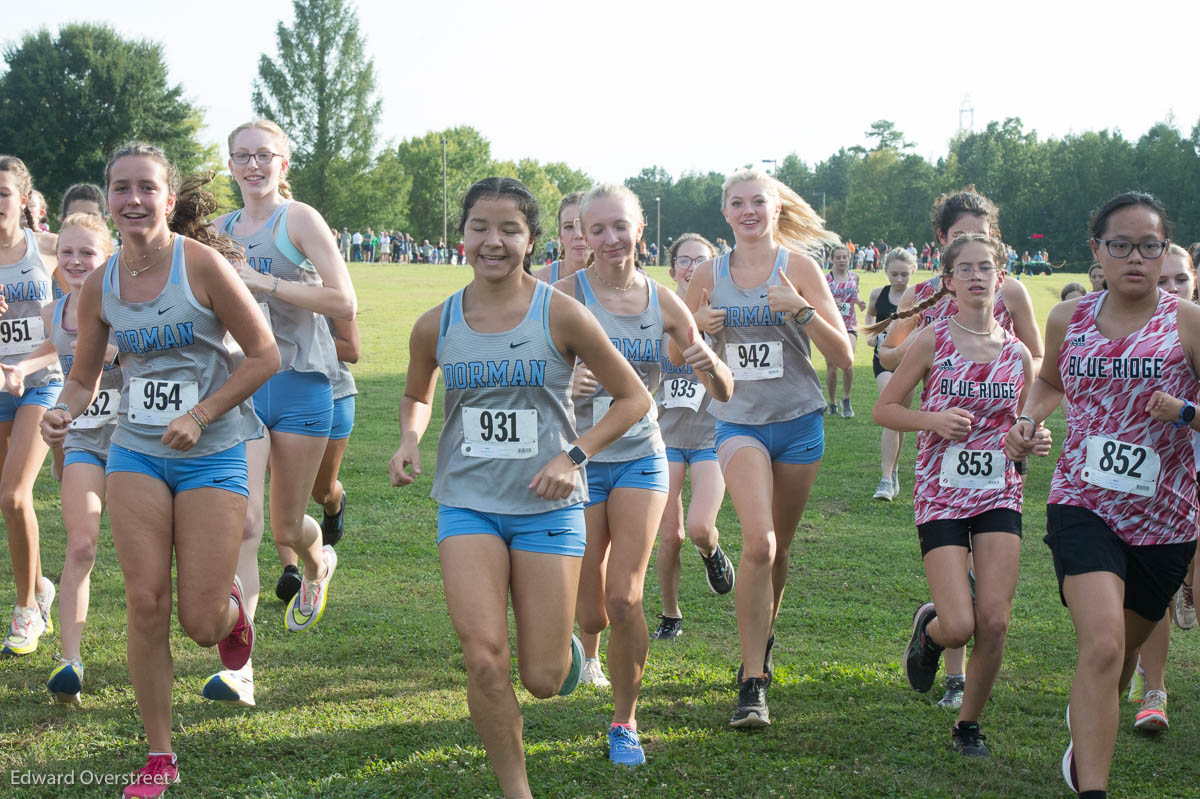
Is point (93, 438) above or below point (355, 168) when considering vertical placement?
below

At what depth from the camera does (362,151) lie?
75.3 metres

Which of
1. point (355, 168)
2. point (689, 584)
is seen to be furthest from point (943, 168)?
point (689, 584)

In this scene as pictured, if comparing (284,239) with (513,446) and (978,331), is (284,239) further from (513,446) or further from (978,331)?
Answer: (978,331)

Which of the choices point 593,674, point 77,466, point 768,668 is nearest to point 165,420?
point 77,466

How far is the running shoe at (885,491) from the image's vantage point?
10.4 m

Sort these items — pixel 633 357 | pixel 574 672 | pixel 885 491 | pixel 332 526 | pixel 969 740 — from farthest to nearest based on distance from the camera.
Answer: pixel 885 491 < pixel 332 526 < pixel 633 357 < pixel 969 740 < pixel 574 672

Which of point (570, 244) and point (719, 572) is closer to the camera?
point (570, 244)

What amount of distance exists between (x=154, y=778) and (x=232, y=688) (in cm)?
84

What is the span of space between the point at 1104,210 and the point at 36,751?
4.63 m

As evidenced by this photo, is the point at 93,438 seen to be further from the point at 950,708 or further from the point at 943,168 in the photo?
the point at 943,168

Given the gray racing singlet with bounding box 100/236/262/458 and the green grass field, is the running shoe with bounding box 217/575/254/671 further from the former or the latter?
the gray racing singlet with bounding box 100/236/262/458

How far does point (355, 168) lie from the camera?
75.3m

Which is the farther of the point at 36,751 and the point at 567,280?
the point at 567,280

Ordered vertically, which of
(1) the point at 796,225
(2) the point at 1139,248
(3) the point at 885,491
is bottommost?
(3) the point at 885,491
